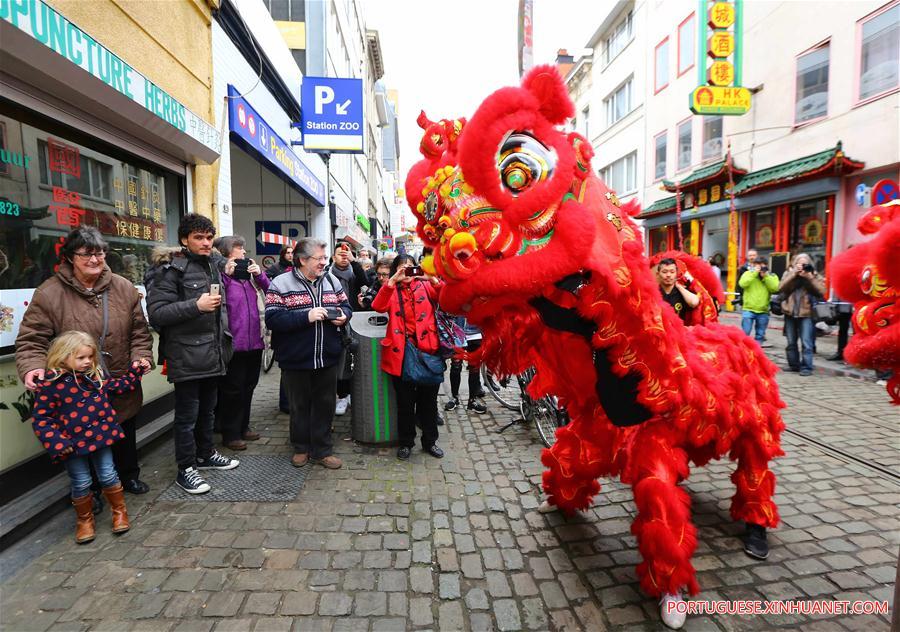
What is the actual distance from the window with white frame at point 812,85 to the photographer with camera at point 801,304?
6892 mm

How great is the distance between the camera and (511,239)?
1.79m

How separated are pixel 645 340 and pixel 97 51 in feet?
14.1

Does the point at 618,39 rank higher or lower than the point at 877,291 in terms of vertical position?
higher

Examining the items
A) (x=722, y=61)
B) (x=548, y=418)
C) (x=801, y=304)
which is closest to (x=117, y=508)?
(x=548, y=418)

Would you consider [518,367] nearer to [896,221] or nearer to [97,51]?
[896,221]

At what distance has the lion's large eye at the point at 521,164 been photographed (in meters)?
1.79

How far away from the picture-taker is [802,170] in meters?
11.2

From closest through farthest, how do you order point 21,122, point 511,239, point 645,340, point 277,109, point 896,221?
point 511,239
point 645,340
point 896,221
point 21,122
point 277,109

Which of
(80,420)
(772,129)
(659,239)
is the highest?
(772,129)

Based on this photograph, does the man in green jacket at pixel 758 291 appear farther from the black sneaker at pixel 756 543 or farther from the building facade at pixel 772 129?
the black sneaker at pixel 756 543

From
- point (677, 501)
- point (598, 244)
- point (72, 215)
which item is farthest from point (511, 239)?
point (72, 215)

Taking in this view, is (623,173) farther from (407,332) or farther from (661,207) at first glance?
(407,332)

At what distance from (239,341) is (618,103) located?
72.7 feet

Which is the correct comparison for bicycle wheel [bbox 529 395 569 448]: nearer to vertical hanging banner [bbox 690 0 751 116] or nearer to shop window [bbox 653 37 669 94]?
vertical hanging banner [bbox 690 0 751 116]
